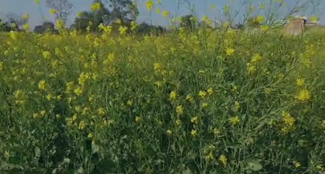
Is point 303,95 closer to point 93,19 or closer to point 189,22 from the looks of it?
point 189,22

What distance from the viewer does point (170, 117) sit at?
2648 millimetres

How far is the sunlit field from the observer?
2.51m

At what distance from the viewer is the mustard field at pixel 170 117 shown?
8.23ft

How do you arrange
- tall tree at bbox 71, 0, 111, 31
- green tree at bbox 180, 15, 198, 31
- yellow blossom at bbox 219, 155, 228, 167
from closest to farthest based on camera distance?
yellow blossom at bbox 219, 155, 228, 167
green tree at bbox 180, 15, 198, 31
tall tree at bbox 71, 0, 111, 31

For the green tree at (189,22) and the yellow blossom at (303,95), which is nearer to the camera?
the yellow blossom at (303,95)

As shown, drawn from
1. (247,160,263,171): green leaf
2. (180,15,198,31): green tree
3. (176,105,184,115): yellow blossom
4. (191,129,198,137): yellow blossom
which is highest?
(180,15,198,31): green tree

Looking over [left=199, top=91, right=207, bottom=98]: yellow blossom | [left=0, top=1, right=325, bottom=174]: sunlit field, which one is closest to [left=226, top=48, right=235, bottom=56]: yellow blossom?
[left=0, top=1, right=325, bottom=174]: sunlit field

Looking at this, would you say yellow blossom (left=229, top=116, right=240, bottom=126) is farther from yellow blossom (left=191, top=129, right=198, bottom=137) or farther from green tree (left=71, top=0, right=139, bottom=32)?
green tree (left=71, top=0, right=139, bottom=32)

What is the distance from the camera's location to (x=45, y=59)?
11.2ft

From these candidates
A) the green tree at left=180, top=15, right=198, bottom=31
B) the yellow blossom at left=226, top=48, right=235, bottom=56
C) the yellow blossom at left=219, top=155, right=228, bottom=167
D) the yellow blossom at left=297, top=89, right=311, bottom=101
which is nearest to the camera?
the yellow blossom at left=219, top=155, right=228, bottom=167

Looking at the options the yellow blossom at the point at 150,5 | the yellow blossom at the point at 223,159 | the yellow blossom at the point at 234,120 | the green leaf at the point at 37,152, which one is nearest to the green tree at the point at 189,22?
the yellow blossom at the point at 150,5

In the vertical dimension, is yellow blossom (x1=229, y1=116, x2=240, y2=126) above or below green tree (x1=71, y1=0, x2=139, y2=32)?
below

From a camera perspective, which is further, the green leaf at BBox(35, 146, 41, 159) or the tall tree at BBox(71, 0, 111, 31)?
the tall tree at BBox(71, 0, 111, 31)

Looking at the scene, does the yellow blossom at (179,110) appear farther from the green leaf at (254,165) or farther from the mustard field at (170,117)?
the green leaf at (254,165)
